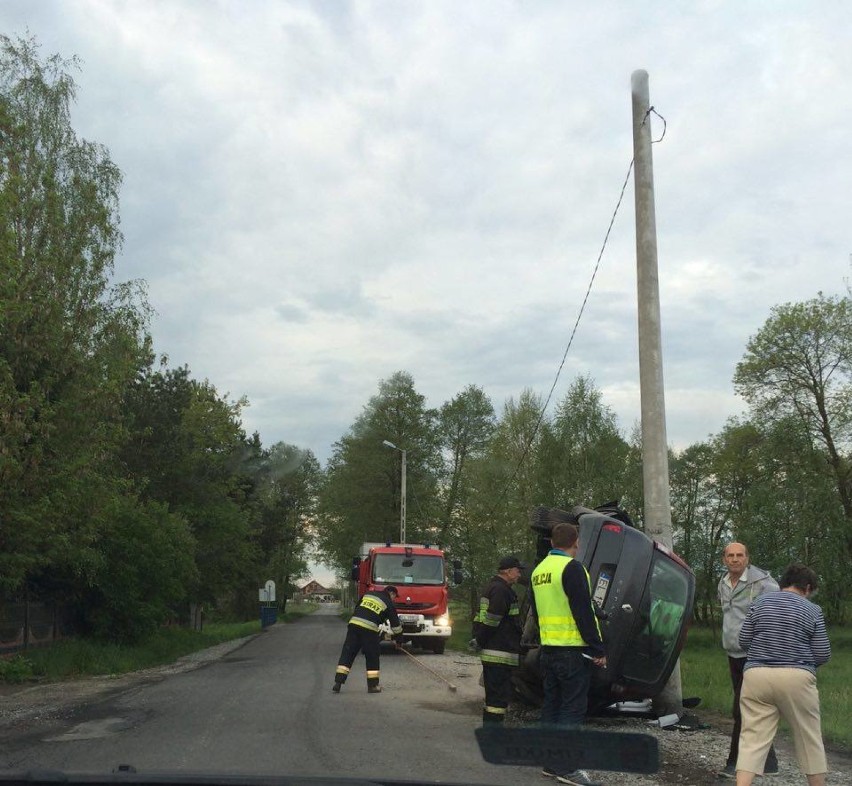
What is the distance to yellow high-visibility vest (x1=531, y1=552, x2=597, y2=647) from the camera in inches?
283

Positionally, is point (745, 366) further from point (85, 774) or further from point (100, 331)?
point (85, 774)

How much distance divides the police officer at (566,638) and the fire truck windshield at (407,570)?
54.6 ft

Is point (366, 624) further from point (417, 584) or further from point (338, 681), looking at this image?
point (417, 584)

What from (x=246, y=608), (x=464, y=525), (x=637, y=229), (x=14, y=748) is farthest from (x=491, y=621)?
(x=246, y=608)

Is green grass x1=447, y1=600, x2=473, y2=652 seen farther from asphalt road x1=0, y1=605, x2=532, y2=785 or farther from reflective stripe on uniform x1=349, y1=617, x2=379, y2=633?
reflective stripe on uniform x1=349, y1=617, x2=379, y2=633

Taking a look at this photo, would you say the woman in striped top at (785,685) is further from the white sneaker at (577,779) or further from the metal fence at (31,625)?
the metal fence at (31,625)

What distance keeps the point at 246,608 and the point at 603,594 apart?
200ft

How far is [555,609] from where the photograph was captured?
724cm

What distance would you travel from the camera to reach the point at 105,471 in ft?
62.5

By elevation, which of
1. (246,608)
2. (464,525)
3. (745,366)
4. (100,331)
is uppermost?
(745,366)

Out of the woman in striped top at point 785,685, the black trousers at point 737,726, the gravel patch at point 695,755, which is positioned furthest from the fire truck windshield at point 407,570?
the woman in striped top at point 785,685

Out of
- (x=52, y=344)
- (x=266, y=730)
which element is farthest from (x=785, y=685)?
(x=52, y=344)

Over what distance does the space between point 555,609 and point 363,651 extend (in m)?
6.32

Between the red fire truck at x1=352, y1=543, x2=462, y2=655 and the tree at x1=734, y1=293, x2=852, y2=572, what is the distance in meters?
16.5
